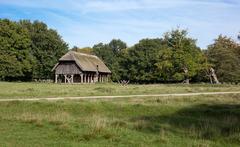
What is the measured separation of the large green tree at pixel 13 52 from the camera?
90.1m

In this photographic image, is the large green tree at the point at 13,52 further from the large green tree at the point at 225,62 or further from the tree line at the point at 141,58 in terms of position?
Answer: the large green tree at the point at 225,62

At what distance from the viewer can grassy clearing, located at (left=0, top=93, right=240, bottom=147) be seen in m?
14.0

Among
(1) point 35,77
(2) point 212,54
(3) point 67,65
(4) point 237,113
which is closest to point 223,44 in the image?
(2) point 212,54

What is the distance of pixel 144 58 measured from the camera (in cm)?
10225

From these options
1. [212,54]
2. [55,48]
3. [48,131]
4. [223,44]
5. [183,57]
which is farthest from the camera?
[55,48]

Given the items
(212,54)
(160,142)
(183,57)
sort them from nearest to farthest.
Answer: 1. (160,142)
2. (183,57)
3. (212,54)

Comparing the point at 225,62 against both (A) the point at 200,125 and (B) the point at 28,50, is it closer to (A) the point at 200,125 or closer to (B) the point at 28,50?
(B) the point at 28,50

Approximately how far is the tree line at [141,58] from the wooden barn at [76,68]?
6263 mm

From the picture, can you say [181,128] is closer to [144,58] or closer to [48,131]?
[48,131]

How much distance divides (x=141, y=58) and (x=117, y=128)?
85.8 meters

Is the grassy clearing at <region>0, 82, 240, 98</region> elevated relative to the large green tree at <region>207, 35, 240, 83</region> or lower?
lower

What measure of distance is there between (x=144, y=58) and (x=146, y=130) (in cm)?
8582

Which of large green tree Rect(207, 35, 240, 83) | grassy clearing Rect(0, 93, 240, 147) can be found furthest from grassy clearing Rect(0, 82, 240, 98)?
large green tree Rect(207, 35, 240, 83)

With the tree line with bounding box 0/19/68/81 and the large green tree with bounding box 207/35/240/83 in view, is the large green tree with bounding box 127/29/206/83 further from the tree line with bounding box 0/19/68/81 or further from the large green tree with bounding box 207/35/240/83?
the tree line with bounding box 0/19/68/81
